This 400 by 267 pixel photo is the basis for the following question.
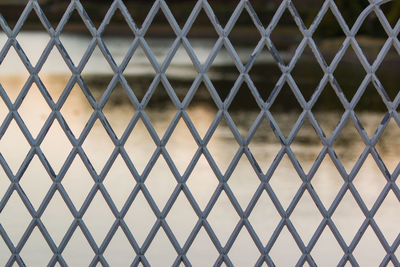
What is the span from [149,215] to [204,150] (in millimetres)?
4782

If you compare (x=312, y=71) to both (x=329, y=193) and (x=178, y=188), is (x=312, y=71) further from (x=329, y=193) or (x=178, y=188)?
(x=178, y=188)

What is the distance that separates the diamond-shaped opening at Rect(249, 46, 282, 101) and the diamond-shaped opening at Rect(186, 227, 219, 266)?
11.1 metres

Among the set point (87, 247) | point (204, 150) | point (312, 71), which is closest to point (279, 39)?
point (312, 71)

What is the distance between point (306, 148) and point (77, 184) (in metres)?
3.80

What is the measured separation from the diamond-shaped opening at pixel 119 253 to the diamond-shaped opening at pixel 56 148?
3787 mm

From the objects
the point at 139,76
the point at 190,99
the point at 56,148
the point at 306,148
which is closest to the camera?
the point at 190,99

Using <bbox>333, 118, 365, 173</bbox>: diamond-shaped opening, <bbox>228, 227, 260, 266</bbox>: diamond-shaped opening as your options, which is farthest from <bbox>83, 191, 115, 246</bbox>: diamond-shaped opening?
<bbox>333, 118, 365, 173</bbox>: diamond-shaped opening

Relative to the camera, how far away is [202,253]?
26.5ft

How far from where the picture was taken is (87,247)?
27.7ft

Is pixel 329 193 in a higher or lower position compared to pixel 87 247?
higher

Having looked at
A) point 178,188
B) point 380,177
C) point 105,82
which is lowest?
point 178,188

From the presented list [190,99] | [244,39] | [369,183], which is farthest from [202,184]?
[244,39]

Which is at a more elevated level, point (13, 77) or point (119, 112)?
point (13, 77)

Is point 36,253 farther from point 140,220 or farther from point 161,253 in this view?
point 140,220
